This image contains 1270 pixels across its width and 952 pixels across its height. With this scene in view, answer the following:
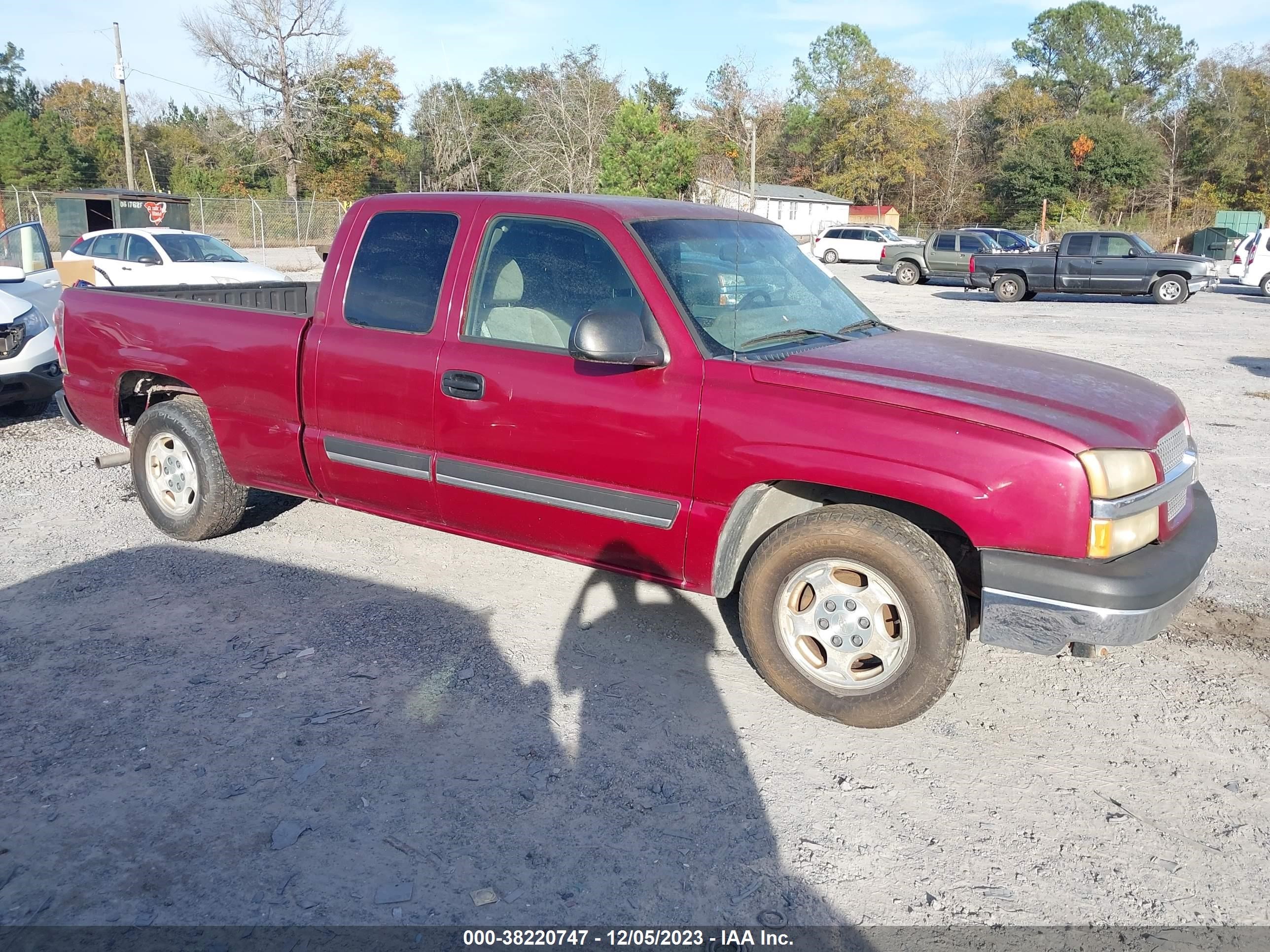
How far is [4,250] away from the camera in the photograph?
34.8 ft

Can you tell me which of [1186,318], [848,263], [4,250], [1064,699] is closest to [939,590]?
[1064,699]

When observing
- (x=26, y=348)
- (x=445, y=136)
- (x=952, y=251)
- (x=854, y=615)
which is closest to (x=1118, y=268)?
(x=952, y=251)

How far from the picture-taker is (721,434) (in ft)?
12.2

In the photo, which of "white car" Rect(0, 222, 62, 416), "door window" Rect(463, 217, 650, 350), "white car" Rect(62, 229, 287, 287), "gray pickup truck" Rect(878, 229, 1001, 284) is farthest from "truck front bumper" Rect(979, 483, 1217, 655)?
"gray pickup truck" Rect(878, 229, 1001, 284)

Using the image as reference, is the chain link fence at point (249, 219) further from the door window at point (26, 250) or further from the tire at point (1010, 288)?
the door window at point (26, 250)

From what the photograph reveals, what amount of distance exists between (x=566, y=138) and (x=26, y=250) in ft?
121

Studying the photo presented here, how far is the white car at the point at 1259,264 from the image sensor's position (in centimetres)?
2450

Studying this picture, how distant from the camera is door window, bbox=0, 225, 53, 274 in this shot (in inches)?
413

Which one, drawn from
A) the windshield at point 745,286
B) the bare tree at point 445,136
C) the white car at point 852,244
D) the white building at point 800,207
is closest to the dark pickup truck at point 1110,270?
the white car at point 852,244

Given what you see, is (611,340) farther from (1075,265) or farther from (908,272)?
(908,272)

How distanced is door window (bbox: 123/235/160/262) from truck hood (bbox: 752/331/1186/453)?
14543mm

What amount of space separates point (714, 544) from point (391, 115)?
57.0 metres

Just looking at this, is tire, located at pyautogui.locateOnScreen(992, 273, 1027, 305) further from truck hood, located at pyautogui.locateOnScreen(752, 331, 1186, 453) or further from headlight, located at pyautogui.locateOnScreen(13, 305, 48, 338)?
truck hood, located at pyautogui.locateOnScreen(752, 331, 1186, 453)

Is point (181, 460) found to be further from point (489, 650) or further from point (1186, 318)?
point (1186, 318)
